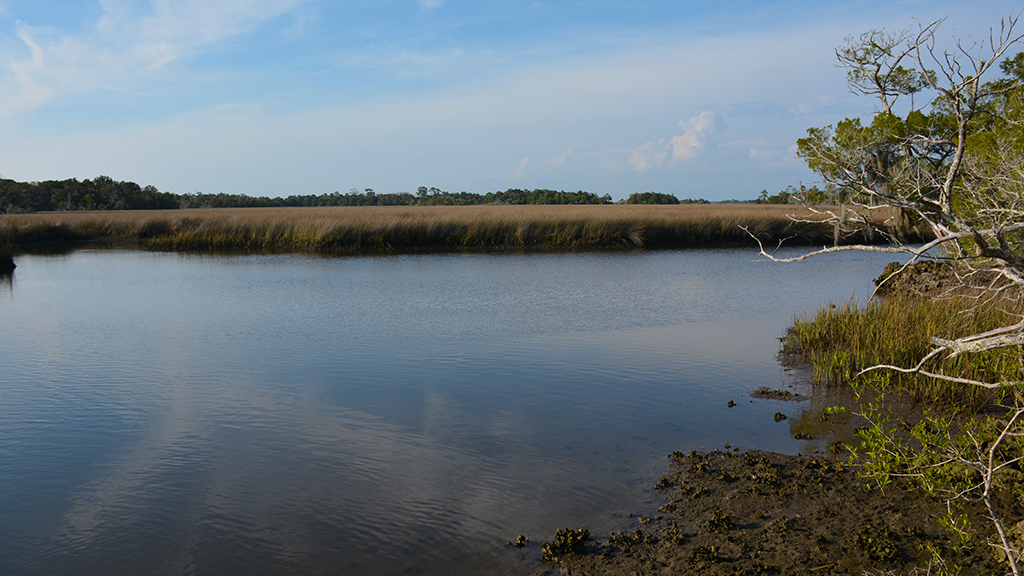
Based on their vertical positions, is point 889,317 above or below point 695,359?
above

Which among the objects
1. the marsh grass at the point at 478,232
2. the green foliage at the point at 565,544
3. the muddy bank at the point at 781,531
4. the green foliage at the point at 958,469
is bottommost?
the green foliage at the point at 565,544

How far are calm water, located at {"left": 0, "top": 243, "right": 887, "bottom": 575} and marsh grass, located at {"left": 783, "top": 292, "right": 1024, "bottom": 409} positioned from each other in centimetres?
64

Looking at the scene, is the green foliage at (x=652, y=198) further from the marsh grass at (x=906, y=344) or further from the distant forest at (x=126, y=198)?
the marsh grass at (x=906, y=344)

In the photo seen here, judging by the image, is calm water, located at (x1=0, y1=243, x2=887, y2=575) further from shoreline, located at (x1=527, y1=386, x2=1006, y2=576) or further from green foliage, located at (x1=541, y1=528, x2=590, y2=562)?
shoreline, located at (x1=527, y1=386, x2=1006, y2=576)

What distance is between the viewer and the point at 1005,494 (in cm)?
421

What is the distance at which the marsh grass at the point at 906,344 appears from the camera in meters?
5.97

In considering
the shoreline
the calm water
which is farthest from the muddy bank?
the calm water

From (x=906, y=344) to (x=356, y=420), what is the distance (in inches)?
232

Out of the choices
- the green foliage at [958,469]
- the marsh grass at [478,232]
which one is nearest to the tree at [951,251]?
the green foliage at [958,469]

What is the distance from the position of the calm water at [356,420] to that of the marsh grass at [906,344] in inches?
25.2

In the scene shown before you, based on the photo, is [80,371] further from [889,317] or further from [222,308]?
[889,317]

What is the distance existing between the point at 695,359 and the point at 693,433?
109 inches

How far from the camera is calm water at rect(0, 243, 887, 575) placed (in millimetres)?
4145

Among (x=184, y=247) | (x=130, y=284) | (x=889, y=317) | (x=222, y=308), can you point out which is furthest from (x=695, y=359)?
(x=184, y=247)
